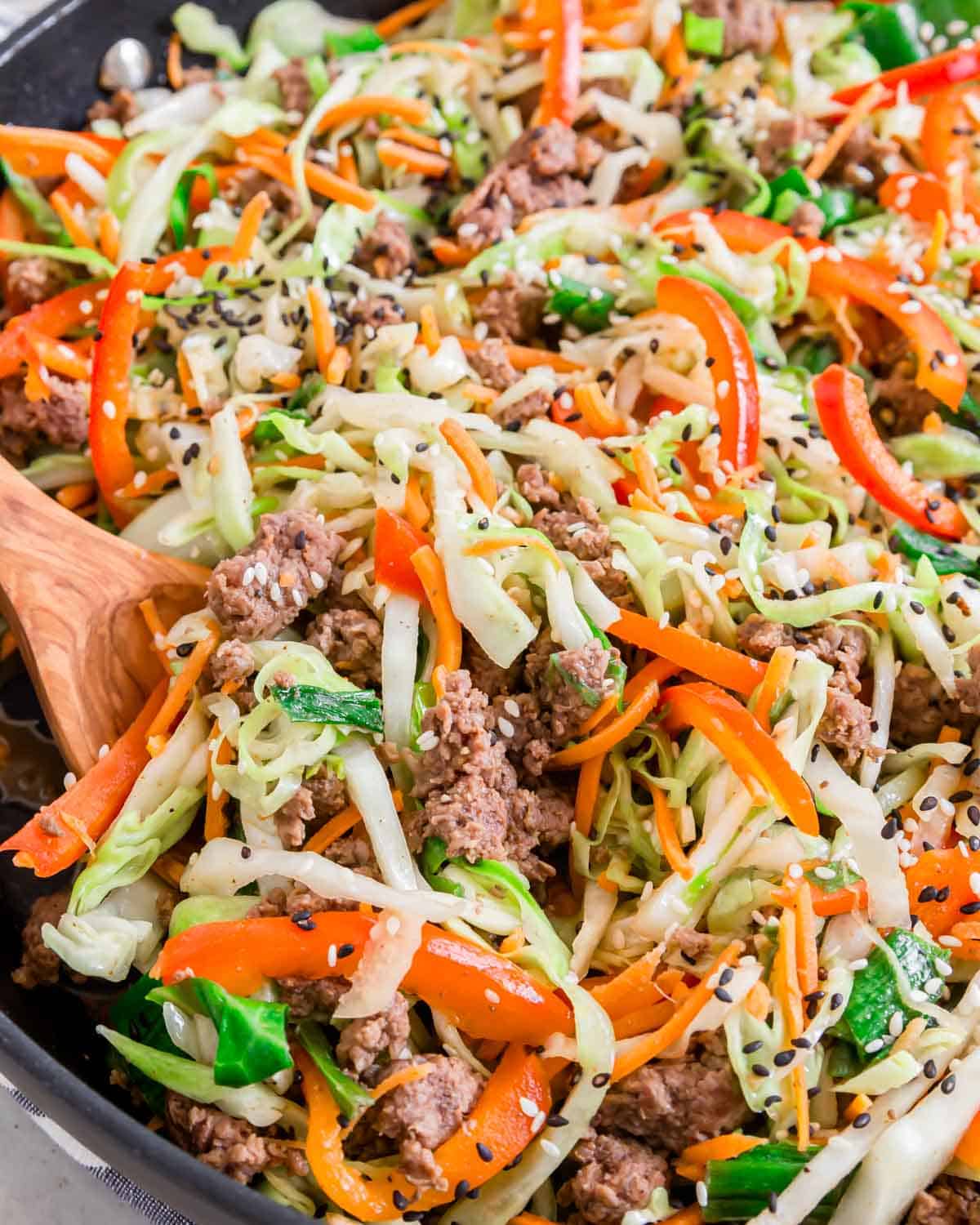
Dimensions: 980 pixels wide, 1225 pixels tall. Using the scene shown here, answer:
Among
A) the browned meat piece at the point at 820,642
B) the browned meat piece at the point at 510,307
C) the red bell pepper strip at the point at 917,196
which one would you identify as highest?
the browned meat piece at the point at 510,307

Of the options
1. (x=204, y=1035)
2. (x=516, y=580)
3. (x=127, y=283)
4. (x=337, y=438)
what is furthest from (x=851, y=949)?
(x=127, y=283)

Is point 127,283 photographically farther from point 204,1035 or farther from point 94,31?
point 204,1035

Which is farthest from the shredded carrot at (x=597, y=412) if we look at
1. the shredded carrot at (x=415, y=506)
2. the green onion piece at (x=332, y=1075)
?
the green onion piece at (x=332, y=1075)

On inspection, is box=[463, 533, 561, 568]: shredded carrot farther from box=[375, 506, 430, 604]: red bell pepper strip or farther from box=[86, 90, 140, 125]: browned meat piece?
box=[86, 90, 140, 125]: browned meat piece

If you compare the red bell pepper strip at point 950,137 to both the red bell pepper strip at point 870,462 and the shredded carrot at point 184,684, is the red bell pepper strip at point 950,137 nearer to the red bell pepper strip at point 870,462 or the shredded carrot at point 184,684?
the red bell pepper strip at point 870,462

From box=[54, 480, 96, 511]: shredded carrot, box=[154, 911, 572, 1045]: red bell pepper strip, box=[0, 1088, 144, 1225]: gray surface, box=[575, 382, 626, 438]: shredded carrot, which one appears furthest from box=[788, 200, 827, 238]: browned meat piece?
box=[0, 1088, 144, 1225]: gray surface
